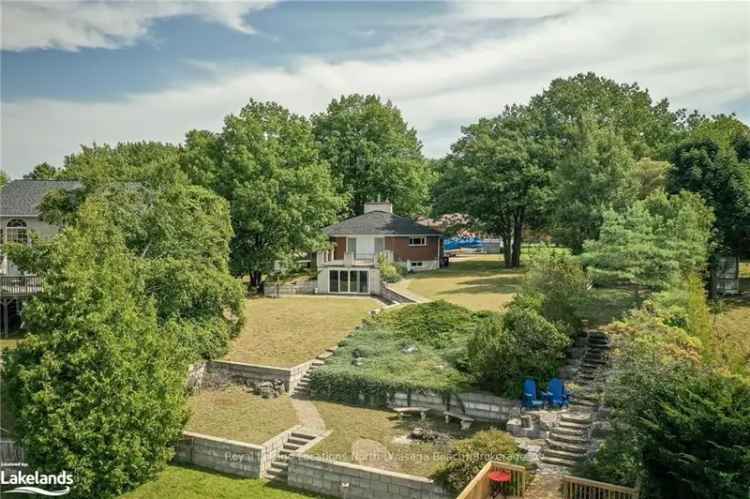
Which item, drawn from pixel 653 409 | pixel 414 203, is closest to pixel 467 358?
pixel 653 409

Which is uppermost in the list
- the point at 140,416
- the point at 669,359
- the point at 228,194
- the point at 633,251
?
the point at 228,194

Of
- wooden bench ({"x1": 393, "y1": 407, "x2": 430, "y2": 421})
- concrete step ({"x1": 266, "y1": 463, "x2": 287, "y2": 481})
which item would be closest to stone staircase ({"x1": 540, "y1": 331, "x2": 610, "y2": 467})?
wooden bench ({"x1": 393, "y1": 407, "x2": 430, "y2": 421})

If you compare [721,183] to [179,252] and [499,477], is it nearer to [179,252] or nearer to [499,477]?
[499,477]

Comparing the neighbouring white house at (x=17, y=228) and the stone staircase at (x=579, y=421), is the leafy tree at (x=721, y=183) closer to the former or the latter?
the stone staircase at (x=579, y=421)

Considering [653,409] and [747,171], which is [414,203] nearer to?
[747,171]

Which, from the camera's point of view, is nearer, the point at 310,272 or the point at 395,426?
the point at 395,426

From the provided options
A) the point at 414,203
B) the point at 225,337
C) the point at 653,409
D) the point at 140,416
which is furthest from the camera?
the point at 414,203

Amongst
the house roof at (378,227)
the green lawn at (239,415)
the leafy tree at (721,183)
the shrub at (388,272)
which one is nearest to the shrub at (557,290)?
the leafy tree at (721,183)
